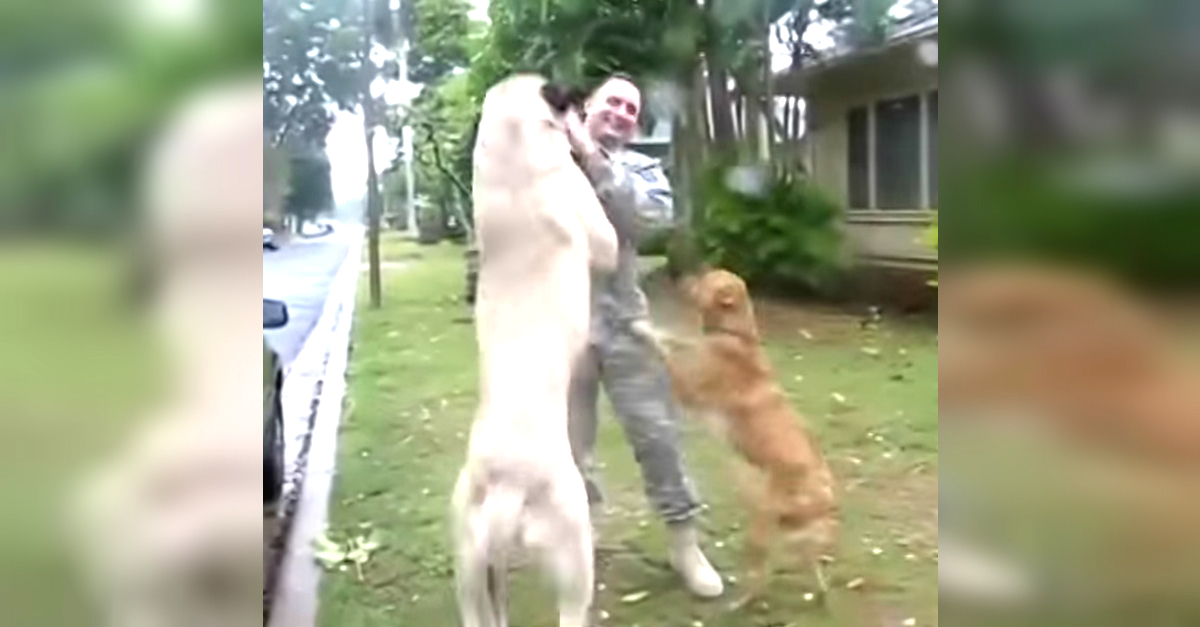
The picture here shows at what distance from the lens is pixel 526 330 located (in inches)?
49.6

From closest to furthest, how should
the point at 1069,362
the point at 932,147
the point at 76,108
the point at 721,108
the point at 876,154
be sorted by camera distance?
1. the point at 76,108
2. the point at 1069,362
3. the point at 932,147
4. the point at 876,154
5. the point at 721,108

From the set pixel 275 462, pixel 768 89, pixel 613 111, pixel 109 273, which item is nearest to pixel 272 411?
pixel 275 462

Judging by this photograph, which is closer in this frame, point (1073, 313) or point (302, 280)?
point (1073, 313)

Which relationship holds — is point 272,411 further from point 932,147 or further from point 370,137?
point 932,147

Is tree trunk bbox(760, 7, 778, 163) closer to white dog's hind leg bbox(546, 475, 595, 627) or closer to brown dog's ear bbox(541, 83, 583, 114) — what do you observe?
brown dog's ear bbox(541, 83, 583, 114)

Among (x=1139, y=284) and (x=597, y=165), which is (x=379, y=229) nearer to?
(x=597, y=165)

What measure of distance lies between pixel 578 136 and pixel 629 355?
0.88 feet

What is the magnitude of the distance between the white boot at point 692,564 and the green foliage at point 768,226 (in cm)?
31

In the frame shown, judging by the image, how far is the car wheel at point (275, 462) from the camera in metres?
1.06

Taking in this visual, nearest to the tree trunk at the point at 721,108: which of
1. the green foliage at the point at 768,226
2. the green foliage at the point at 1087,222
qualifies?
the green foliage at the point at 768,226

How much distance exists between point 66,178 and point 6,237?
0.18 feet

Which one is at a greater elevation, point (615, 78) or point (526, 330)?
point (615, 78)

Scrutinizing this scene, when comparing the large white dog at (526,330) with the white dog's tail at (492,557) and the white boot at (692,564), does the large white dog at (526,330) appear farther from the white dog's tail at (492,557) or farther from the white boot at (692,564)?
the white boot at (692,564)

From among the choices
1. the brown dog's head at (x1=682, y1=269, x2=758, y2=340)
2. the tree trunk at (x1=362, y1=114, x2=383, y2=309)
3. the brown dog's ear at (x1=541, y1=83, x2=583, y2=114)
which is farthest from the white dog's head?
the brown dog's head at (x1=682, y1=269, x2=758, y2=340)
